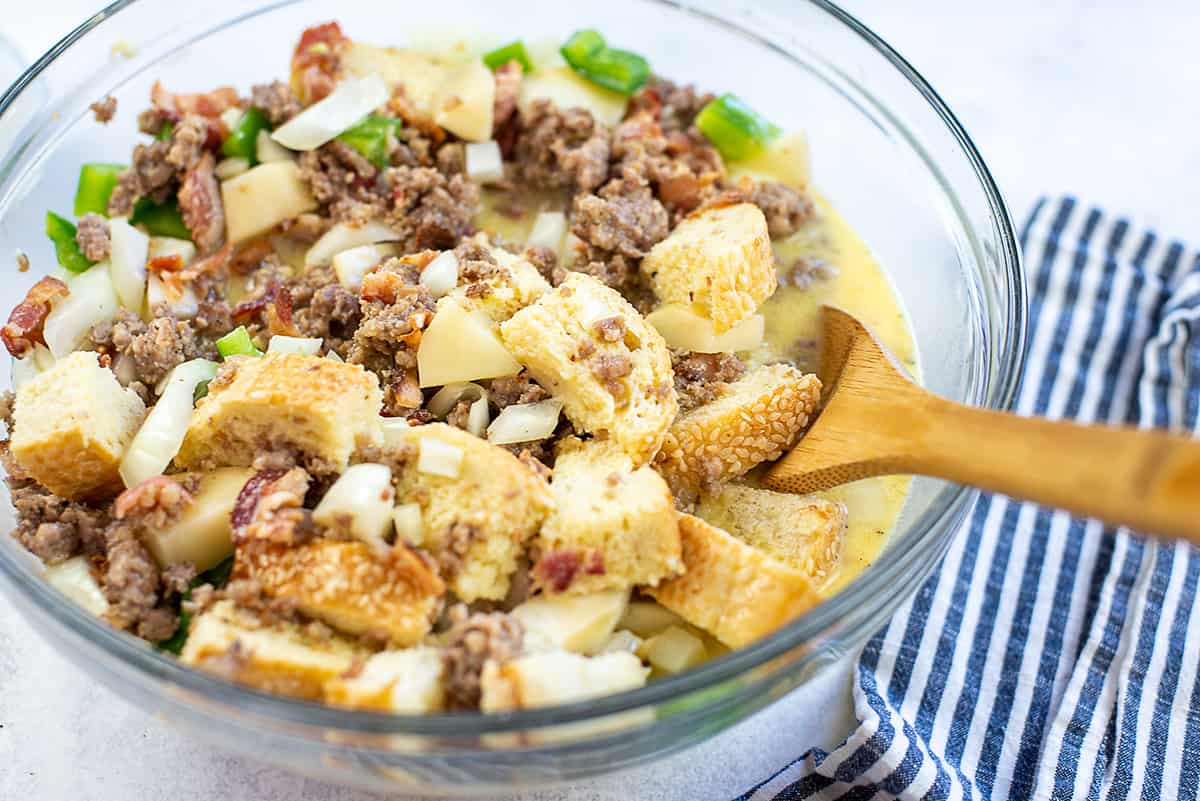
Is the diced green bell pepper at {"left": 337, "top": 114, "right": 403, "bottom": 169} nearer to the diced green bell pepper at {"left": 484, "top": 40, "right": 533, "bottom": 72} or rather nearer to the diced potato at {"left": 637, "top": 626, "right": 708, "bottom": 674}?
the diced green bell pepper at {"left": 484, "top": 40, "right": 533, "bottom": 72}

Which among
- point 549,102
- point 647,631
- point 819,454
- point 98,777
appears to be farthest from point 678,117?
point 98,777

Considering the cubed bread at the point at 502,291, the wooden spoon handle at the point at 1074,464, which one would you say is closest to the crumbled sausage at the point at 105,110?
the cubed bread at the point at 502,291

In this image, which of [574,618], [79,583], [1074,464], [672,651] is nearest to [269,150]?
[79,583]

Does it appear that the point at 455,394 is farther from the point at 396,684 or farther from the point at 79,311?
the point at 79,311

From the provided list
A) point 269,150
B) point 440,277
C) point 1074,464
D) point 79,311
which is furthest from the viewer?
point 269,150

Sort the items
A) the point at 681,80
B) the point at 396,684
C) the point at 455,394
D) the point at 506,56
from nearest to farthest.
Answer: the point at 396,684 < the point at 455,394 < the point at 506,56 < the point at 681,80

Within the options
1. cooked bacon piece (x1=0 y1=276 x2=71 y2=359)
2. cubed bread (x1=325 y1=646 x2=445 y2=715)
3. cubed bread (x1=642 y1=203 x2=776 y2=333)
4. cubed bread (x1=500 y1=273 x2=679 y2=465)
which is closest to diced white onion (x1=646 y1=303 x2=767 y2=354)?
cubed bread (x1=642 y1=203 x2=776 y2=333)

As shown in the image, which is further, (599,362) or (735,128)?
(735,128)
